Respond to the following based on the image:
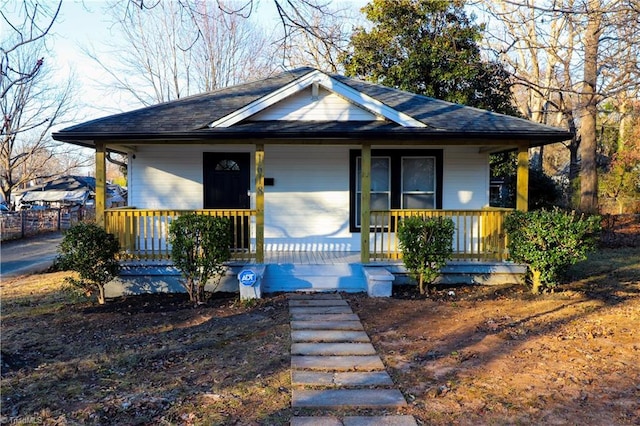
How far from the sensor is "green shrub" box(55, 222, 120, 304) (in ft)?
23.8

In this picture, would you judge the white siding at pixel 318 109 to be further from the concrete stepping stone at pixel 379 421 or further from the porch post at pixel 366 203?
the concrete stepping stone at pixel 379 421

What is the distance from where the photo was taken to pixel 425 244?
7801mm

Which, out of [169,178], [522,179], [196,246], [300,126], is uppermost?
[300,126]

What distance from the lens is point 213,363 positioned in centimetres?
493

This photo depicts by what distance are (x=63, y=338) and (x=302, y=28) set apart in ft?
16.2

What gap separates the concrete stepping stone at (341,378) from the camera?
14.2ft

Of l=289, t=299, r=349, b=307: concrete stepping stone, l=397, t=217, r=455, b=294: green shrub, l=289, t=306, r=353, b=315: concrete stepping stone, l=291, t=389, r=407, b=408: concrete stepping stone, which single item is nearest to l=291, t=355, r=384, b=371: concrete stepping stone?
→ l=291, t=389, r=407, b=408: concrete stepping stone

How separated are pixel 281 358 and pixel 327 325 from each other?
49.7 inches

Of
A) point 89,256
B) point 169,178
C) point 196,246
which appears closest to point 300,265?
point 196,246

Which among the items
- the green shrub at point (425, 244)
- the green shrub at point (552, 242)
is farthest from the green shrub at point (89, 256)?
the green shrub at point (552, 242)

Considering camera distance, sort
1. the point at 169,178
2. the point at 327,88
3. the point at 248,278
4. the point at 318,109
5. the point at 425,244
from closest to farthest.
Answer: the point at 248,278 → the point at 425,244 → the point at 327,88 → the point at 318,109 → the point at 169,178

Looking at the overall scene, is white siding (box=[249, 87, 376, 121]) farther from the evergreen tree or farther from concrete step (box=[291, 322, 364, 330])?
the evergreen tree

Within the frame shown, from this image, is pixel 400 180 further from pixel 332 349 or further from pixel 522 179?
pixel 332 349

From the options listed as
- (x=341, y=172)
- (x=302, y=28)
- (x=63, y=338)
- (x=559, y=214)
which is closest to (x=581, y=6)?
(x=559, y=214)
